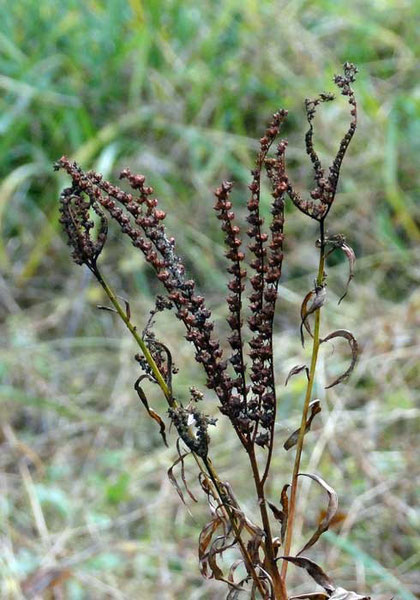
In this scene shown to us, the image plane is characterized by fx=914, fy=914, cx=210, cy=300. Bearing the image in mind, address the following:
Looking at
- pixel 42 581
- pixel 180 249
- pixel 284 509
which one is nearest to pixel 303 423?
pixel 284 509

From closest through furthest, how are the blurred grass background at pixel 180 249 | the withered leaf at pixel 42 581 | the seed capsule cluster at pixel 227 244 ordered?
the seed capsule cluster at pixel 227 244 < the withered leaf at pixel 42 581 < the blurred grass background at pixel 180 249

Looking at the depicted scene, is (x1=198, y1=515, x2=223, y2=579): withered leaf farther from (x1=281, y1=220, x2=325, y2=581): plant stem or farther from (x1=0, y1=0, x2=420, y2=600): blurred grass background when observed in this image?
(x1=0, y1=0, x2=420, y2=600): blurred grass background

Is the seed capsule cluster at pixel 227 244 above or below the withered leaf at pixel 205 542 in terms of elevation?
above

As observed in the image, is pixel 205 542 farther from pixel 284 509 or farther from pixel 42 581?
pixel 42 581

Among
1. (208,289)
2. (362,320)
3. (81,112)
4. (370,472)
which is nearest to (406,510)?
(370,472)

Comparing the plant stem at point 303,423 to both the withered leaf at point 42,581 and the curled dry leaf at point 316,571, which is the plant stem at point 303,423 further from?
the withered leaf at point 42,581

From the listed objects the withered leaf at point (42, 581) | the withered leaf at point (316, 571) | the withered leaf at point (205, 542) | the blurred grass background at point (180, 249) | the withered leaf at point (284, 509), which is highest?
the blurred grass background at point (180, 249)

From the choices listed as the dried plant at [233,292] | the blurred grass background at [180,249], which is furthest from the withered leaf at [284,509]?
the blurred grass background at [180,249]

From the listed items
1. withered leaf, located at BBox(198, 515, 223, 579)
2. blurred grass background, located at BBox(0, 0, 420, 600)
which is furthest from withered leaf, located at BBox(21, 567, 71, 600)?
withered leaf, located at BBox(198, 515, 223, 579)

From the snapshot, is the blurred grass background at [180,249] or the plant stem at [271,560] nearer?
the plant stem at [271,560]
